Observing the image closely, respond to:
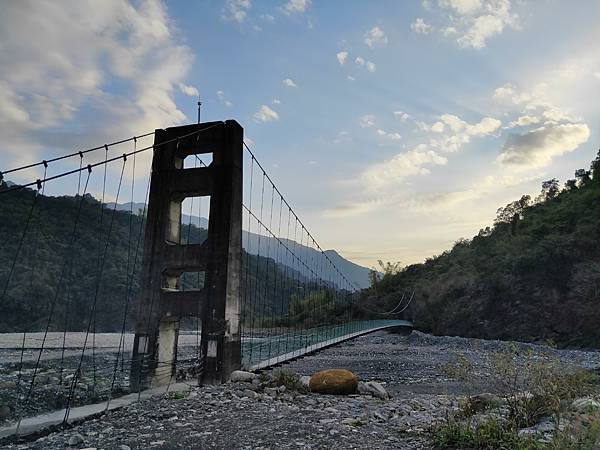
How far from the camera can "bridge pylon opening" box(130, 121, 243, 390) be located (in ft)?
34.8

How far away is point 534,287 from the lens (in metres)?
33.4

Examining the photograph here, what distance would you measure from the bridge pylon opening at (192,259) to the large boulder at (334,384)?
185cm

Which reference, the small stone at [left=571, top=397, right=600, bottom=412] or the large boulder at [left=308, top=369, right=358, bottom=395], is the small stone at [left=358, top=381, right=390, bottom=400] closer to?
the large boulder at [left=308, top=369, right=358, bottom=395]

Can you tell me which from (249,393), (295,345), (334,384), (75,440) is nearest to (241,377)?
(249,393)

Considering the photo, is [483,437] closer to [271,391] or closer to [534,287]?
[271,391]

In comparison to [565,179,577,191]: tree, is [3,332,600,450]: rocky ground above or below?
below

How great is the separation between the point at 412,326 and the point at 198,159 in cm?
3741

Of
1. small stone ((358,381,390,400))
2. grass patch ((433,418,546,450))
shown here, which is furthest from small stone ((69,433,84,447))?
small stone ((358,381,390,400))

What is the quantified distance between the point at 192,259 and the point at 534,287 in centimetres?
2911

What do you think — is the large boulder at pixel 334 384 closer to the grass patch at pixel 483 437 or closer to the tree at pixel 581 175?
the grass patch at pixel 483 437

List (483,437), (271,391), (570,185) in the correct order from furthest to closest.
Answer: (570,185) < (271,391) < (483,437)

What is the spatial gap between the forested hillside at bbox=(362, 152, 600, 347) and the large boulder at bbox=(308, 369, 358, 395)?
21294mm

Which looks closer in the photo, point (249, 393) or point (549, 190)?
point (249, 393)

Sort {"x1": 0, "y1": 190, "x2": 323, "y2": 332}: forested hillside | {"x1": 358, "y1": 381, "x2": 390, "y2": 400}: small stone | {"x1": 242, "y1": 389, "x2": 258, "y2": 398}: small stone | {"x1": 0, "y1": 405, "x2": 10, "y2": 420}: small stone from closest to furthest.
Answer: {"x1": 242, "y1": 389, "x2": 258, "y2": 398}: small stone < {"x1": 0, "y1": 405, "x2": 10, "y2": 420}: small stone < {"x1": 358, "y1": 381, "x2": 390, "y2": 400}: small stone < {"x1": 0, "y1": 190, "x2": 323, "y2": 332}: forested hillside
